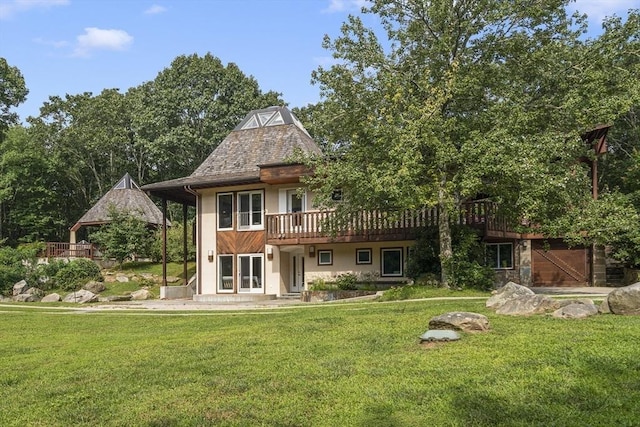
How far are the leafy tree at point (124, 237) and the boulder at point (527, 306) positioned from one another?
2496cm

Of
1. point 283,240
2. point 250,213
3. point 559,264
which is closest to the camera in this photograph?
point 283,240

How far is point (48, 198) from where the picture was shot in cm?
4691

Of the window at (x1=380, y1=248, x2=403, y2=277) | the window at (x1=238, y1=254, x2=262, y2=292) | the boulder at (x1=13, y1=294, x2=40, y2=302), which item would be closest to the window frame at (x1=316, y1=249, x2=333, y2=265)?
the window at (x1=380, y1=248, x2=403, y2=277)

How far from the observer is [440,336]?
7.52 meters

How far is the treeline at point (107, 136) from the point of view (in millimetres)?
44344

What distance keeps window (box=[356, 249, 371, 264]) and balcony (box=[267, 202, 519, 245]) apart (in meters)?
1.25

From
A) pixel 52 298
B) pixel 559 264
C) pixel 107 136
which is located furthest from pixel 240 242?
pixel 107 136

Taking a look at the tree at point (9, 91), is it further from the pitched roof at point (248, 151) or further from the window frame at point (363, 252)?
the window frame at point (363, 252)

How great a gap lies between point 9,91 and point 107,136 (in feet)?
28.6

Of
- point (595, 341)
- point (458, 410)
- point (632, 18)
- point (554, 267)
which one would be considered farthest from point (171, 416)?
point (554, 267)

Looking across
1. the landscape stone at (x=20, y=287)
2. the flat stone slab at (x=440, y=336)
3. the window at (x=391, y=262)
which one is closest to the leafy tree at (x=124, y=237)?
the landscape stone at (x=20, y=287)

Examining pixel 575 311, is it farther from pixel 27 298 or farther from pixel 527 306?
pixel 27 298

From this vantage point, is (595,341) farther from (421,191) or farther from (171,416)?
(421,191)

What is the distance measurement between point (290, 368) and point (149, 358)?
2311 millimetres
